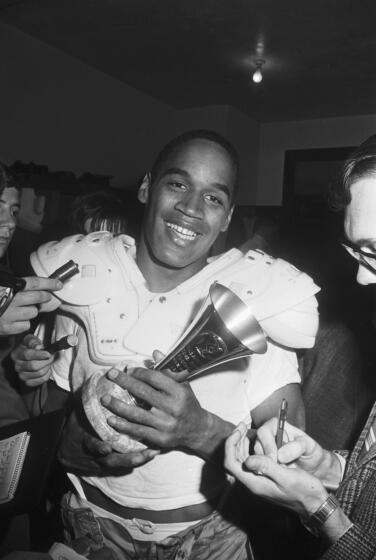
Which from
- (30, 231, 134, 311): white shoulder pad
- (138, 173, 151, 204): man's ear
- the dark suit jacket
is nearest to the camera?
the dark suit jacket

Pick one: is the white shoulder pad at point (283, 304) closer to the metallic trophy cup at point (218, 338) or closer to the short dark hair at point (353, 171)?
the metallic trophy cup at point (218, 338)

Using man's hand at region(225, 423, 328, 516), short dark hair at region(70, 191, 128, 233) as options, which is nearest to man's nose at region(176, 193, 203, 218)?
man's hand at region(225, 423, 328, 516)

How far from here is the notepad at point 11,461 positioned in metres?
1.46

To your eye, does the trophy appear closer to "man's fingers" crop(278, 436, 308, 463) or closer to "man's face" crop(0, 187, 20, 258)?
"man's fingers" crop(278, 436, 308, 463)

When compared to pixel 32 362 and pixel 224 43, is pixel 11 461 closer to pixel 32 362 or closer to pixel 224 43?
pixel 32 362

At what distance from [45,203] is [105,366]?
3.51 meters

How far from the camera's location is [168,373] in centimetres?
143

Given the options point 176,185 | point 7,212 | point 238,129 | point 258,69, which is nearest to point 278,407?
point 176,185

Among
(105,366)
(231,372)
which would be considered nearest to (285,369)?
(231,372)

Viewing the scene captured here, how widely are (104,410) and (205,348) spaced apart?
33cm

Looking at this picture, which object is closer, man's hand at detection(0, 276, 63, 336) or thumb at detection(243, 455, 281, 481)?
thumb at detection(243, 455, 281, 481)

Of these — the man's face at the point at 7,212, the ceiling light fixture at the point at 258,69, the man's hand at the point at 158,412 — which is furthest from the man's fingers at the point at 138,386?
the ceiling light fixture at the point at 258,69

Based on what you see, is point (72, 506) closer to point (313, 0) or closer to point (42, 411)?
point (42, 411)

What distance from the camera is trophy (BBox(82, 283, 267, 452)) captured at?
1.39 metres
